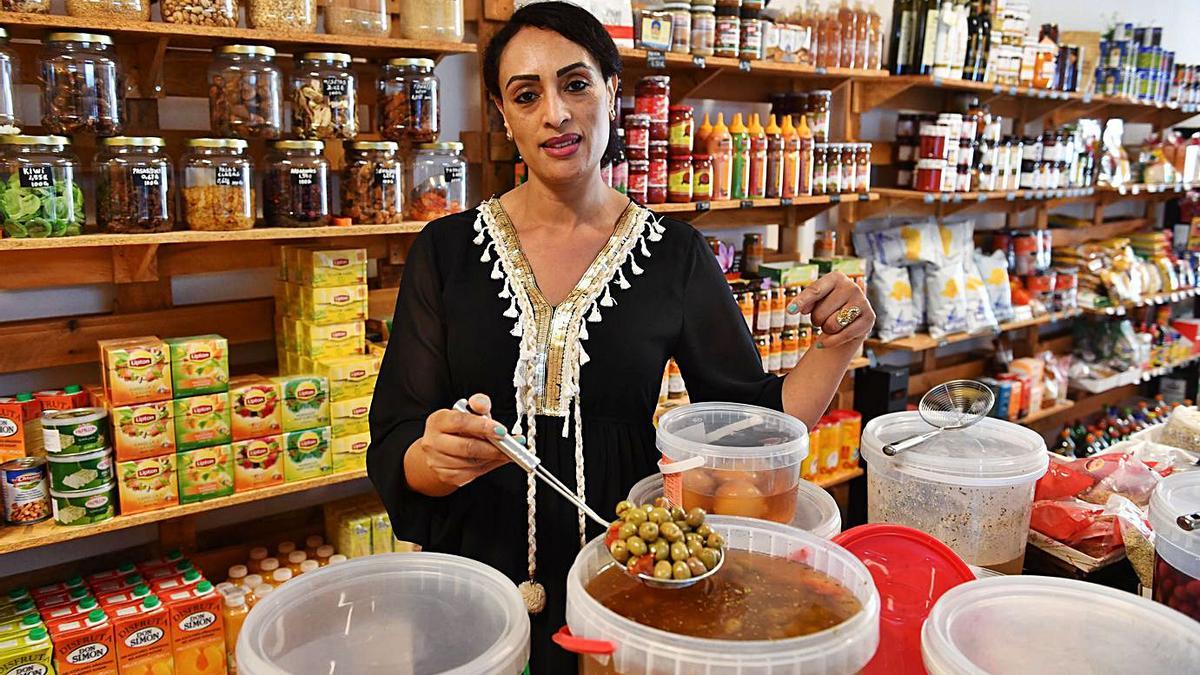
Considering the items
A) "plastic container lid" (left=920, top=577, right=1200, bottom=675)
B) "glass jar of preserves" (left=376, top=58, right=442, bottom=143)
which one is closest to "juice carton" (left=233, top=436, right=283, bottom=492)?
"glass jar of preserves" (left=376, top=58, right=442, bottom=143)

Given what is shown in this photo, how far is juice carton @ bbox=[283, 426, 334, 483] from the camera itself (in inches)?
91.4

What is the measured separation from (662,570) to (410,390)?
0.69 meters

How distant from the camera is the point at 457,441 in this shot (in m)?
1.06

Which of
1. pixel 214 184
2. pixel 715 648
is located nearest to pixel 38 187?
pixel 214 184

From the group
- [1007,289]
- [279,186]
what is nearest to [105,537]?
[279,186]

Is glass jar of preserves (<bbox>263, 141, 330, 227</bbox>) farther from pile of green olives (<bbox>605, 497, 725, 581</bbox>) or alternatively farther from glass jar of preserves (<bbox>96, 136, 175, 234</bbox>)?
pile of green olives (<bbox>605, 497, 725, 581</bbox>)

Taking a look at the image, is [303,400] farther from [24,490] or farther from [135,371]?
[24,490]

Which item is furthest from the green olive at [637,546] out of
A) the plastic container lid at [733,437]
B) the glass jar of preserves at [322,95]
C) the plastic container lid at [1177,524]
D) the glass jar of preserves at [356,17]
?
the glass jar of preserves at [356,17]

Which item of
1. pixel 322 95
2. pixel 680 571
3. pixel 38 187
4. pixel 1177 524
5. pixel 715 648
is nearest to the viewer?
pixel 715 648

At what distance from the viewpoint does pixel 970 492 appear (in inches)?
48.9

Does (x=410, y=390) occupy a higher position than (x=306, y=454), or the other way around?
(x=410, y=390)

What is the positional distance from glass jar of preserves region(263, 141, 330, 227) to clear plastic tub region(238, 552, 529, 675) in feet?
4.85

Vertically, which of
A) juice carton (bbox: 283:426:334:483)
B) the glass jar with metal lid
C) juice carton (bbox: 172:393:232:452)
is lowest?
juice carton (bbox: 283:426:334:483)

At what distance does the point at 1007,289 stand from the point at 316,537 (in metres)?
3.31
